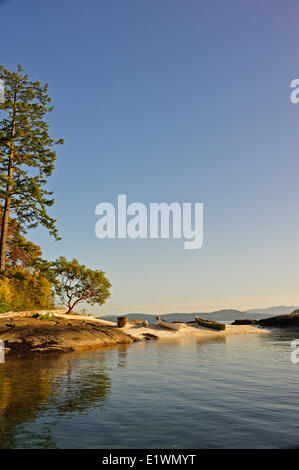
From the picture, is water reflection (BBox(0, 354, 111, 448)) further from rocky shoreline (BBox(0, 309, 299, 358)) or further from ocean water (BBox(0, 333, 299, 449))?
rocky shoreline (BBox(0, 309, 299, 358))

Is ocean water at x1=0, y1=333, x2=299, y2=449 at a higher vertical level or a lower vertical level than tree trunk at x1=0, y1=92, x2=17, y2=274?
lower

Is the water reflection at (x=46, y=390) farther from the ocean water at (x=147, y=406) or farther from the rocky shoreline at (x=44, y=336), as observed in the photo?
the rocky shoreline at (x=44, y=336)

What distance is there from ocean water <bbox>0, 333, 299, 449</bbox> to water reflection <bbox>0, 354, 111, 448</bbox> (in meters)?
0.02

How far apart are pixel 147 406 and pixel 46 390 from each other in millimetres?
4088

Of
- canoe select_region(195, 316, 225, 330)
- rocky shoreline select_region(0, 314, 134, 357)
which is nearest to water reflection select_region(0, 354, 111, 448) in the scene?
rocky shoreline select_region(0, 314, 134, 357)

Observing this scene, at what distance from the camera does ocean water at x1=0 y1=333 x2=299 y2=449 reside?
773cm

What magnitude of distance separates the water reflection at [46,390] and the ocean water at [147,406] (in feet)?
0.08

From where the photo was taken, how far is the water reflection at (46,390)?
30.1ft

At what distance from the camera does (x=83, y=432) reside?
8.16 meters

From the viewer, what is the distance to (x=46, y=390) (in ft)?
41.1

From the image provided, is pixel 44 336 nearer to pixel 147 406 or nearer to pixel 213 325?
pixel 147 406
